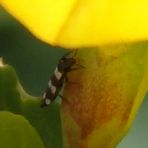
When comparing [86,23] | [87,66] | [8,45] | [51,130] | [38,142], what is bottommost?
[8,45]

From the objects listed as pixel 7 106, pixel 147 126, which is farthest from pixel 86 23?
pixel 147 126

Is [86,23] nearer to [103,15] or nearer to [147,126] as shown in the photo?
[103,15]

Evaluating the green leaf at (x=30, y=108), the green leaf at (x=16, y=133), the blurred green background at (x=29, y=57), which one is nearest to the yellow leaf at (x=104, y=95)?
the green leaf at (x=16, y=133)

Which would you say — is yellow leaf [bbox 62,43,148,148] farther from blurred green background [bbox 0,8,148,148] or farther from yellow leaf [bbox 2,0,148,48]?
blurred green background [bbox 0,8,148,148]

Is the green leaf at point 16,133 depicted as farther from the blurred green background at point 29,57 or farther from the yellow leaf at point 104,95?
the blurred green background at point 29,57

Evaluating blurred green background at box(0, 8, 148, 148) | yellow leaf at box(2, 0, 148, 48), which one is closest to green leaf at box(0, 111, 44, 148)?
yellow leaf at box(2, 0, 148, 48)

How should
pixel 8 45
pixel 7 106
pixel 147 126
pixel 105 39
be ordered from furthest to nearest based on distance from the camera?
1. pixel 8 45
2. pixel 147 126
3. pixel 7 106
4. pixel 105 39

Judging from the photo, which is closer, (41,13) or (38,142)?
(41,13)
